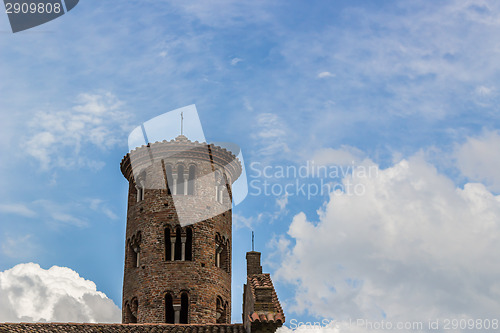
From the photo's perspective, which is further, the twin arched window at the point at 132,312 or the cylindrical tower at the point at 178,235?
the twin arched window at the point at 132,312

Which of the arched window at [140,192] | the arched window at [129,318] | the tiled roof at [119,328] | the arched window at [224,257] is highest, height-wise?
the arched window at [140,192]

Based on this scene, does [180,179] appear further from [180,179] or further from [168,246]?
[168,246]

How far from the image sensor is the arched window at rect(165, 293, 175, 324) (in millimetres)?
35094

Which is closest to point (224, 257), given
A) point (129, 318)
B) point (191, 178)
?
point (191, 178)

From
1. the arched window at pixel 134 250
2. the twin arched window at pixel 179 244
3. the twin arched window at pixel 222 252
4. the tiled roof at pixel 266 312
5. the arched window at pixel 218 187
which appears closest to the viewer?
the tiled roof at pixel 266 312

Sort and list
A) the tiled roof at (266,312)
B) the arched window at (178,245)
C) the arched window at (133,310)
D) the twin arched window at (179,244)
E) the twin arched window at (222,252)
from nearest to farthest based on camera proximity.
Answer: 1. the tiled roof at (266,312)
2. the arched window at (133,310)
3. the twin arched window at (179,244)
4. the arched window at (178,245)
5. the twin arched window at (222,252)

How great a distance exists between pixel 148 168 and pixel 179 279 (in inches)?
267

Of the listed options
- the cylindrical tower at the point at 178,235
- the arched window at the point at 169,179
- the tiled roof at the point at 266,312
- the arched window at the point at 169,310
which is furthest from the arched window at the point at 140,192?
the tiled roof at the point at 266,312

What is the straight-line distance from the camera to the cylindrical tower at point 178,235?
35375mm

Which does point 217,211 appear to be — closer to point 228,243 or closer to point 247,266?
point 228,243

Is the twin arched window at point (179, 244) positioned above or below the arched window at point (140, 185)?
below

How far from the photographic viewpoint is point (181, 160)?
38.0 metres

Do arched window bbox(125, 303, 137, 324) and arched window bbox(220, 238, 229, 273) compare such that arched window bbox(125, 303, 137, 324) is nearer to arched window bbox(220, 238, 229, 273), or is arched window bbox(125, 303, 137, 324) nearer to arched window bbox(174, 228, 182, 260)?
arched window bbox(174, 228, 182, 260)

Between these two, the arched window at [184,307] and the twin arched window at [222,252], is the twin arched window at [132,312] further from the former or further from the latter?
the twin arched window at [222,252]
